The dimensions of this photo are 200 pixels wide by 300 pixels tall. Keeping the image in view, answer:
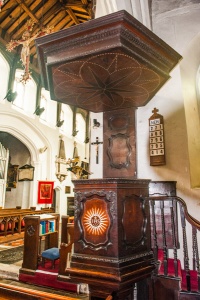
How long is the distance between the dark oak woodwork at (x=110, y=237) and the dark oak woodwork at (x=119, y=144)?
1187mm

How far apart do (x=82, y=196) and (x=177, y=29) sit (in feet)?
10.4

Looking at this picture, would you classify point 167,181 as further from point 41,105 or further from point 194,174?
point 41,105

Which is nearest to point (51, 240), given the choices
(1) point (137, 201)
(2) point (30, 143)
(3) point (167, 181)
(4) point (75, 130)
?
(3) point (167, 181)

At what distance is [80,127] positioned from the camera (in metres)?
13.9

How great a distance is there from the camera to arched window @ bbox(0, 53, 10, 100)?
28.0ft

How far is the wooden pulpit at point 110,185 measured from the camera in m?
1.81

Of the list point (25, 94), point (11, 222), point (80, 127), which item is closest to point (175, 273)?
point (11, 222)

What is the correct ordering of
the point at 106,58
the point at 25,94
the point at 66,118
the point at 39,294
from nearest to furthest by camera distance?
the point at 39,294 < the point at 106,58 < the point at 25,94 < the point at 66,118

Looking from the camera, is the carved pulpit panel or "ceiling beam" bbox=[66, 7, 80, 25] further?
"ceiling beam" bbox=[66, 7, 80, 25]

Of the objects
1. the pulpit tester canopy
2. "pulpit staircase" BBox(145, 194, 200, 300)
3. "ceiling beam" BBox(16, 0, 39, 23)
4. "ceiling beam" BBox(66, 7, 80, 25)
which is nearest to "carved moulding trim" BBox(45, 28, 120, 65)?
the pulpit tester canopy

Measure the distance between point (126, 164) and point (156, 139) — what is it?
0.58m

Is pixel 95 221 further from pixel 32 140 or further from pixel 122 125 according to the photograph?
pixel 32 140

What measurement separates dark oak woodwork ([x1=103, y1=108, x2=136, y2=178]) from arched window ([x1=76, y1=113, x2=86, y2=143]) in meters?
10.0

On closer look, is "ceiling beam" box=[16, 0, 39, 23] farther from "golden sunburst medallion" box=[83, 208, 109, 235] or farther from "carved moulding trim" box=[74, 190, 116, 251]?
"golden sunburst medallion" box=[83, 208, 109, 235]
